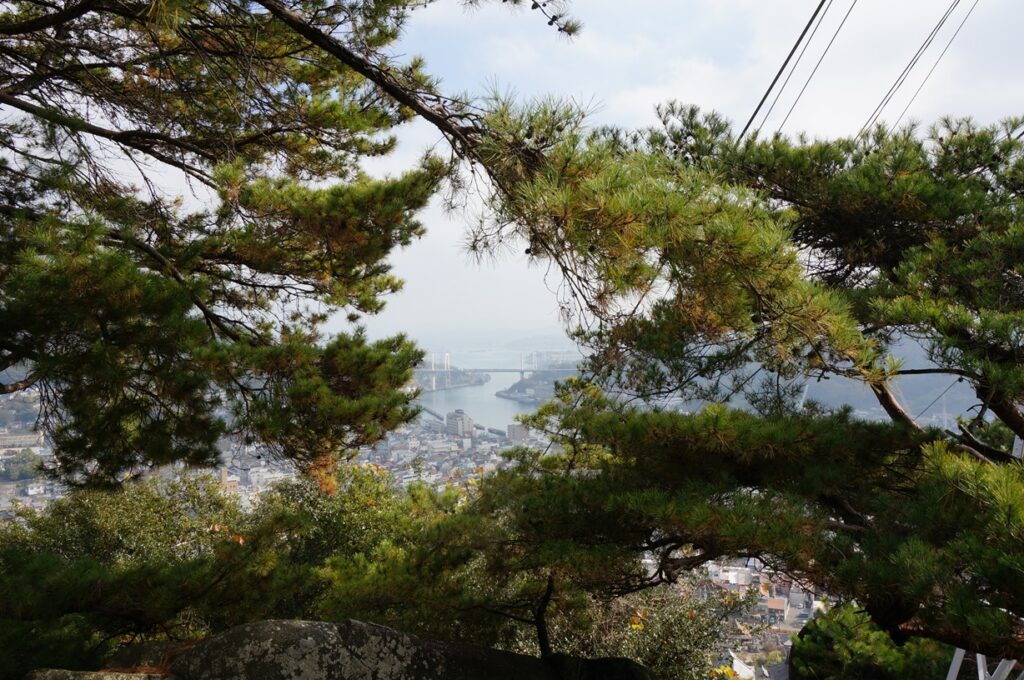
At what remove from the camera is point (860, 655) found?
4652mm

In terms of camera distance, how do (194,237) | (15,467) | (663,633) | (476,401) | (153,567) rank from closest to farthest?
(153,567) < (194,237) < (663,633) < (15,467) < (476,401)

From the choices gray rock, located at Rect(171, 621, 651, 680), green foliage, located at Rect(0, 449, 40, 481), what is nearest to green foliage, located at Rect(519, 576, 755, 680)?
gray rock, located at Rect(171, 621, 651, 680)

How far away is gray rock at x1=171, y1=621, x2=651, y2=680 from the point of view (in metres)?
2.78

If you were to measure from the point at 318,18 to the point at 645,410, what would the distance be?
220 cm

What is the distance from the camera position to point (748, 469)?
3.17 m

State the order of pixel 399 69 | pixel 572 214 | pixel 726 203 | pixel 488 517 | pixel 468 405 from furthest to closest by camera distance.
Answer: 1. pixel 468 405
2. pixel 488 517
3. pixel 399 69
4. pixel 726 203
5. pixel 572 214

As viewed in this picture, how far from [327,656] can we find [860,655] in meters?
3.70

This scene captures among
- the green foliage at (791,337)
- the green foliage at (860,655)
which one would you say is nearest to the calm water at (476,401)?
the green foliage at (860,655)

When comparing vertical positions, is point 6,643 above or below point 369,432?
below

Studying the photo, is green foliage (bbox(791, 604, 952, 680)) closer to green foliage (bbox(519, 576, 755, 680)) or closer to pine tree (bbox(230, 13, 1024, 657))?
green foliage (bbox(519, 576, 755, 680))

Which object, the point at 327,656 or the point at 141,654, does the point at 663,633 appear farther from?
the point at 141,654

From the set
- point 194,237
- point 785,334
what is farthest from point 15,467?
point 785,334

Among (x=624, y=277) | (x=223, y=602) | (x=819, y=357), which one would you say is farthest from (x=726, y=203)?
(x=223, y=602)

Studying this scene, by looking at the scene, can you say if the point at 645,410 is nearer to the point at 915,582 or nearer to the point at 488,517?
the point at 488,517
